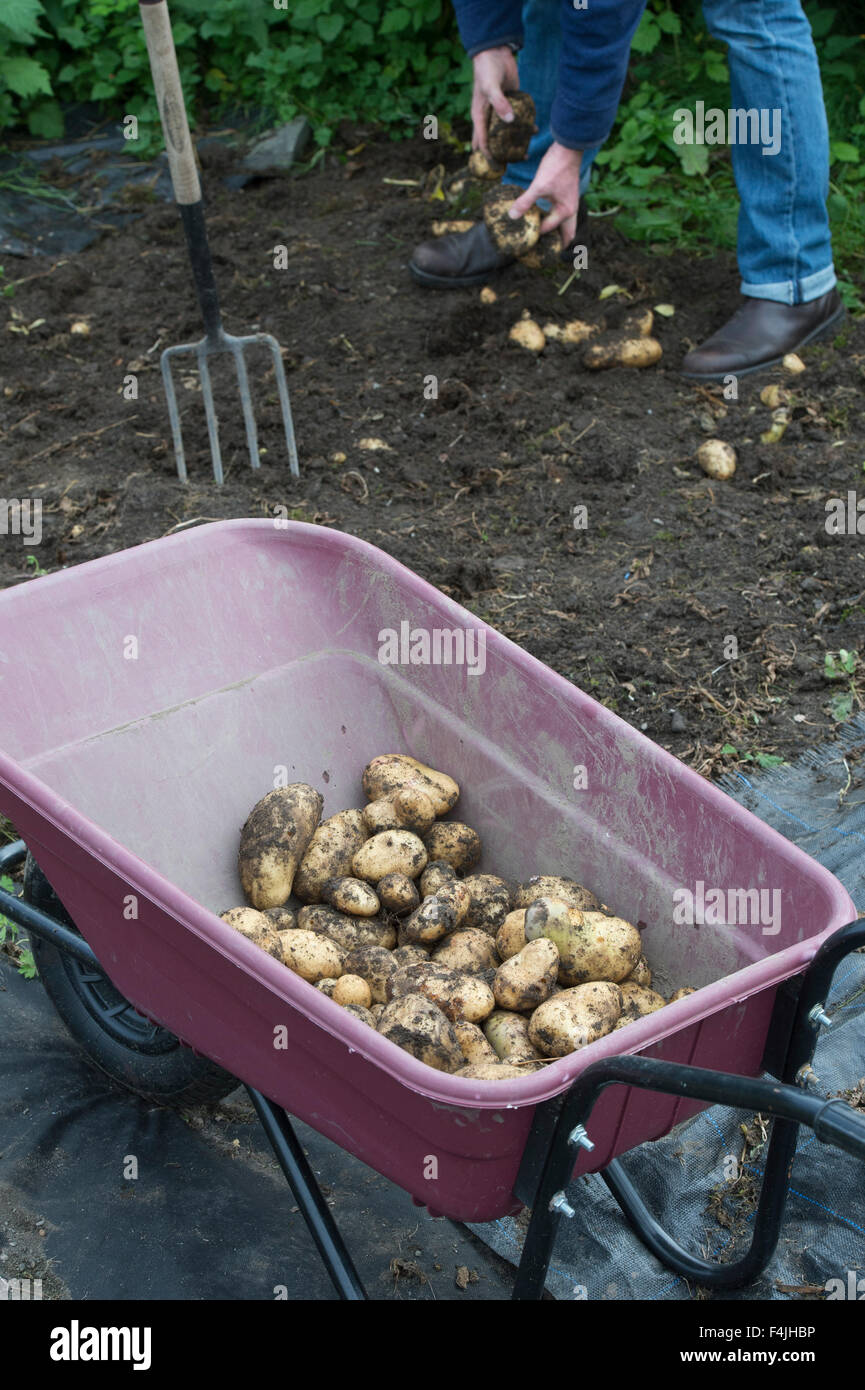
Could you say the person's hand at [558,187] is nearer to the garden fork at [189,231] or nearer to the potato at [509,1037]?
the garden fork at [189,231]

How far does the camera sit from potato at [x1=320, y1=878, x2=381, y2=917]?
1.91 metres

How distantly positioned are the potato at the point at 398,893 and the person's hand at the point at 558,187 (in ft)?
7.71

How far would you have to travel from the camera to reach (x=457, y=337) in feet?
13.1

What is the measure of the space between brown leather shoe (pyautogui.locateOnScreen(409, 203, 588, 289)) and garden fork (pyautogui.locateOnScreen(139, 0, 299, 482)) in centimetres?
101

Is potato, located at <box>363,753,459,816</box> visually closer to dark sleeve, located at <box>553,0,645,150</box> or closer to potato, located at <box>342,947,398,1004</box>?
potato, located at <box>342,947,398,1004</box>

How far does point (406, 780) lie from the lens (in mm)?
2055

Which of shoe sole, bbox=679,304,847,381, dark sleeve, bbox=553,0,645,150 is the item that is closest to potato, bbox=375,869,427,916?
dark sleeve, bbox=553,0,645,150

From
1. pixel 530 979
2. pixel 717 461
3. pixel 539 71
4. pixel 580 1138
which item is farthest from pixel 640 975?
pixel 539 71

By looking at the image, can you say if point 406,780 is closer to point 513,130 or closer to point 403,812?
point 403,812

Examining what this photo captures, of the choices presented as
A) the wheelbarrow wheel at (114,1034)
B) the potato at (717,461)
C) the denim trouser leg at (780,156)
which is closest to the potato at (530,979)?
the wheelbarrow wheel at (114,1034)

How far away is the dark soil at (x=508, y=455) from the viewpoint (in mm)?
2957

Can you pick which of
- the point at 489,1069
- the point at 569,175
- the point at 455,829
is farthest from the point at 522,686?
the point at 569,175

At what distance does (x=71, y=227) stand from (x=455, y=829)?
3.69m

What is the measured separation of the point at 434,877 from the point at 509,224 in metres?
2.64
